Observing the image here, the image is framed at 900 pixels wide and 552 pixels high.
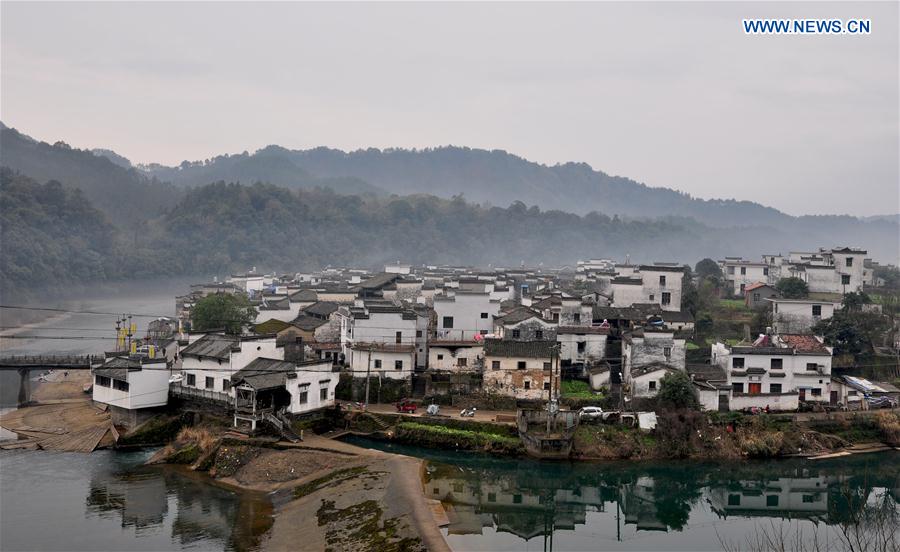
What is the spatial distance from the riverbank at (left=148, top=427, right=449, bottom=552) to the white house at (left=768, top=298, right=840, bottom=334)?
22.3 metres

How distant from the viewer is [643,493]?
26438mm

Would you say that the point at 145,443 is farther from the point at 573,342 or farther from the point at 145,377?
the point at 573,342

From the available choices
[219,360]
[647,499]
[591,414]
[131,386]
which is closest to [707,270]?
[591,414]

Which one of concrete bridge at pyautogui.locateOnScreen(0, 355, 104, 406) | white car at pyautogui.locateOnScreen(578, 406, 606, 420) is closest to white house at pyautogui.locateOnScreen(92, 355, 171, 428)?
concrete bridge at pyautogui.locateOnScreen(0, 355, 104, 406)

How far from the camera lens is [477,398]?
105 ft

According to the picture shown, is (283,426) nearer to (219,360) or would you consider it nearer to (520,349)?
(219,360)

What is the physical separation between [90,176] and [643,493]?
138117 mm

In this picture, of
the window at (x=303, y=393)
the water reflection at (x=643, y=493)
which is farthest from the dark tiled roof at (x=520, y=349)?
the window at (x=303, y=393)

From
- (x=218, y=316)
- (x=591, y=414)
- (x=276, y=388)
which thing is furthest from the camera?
(x=218, y=316)

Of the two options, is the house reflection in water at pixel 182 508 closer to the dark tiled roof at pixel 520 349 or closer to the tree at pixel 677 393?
the dark tiled roof at pixel 520 349

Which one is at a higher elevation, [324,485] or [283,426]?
[283,426]

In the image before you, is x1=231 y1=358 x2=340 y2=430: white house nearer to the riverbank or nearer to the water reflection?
the riverbank

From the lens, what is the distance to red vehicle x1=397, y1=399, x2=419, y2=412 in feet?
103

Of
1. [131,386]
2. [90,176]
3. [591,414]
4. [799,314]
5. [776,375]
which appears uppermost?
[90,176]
